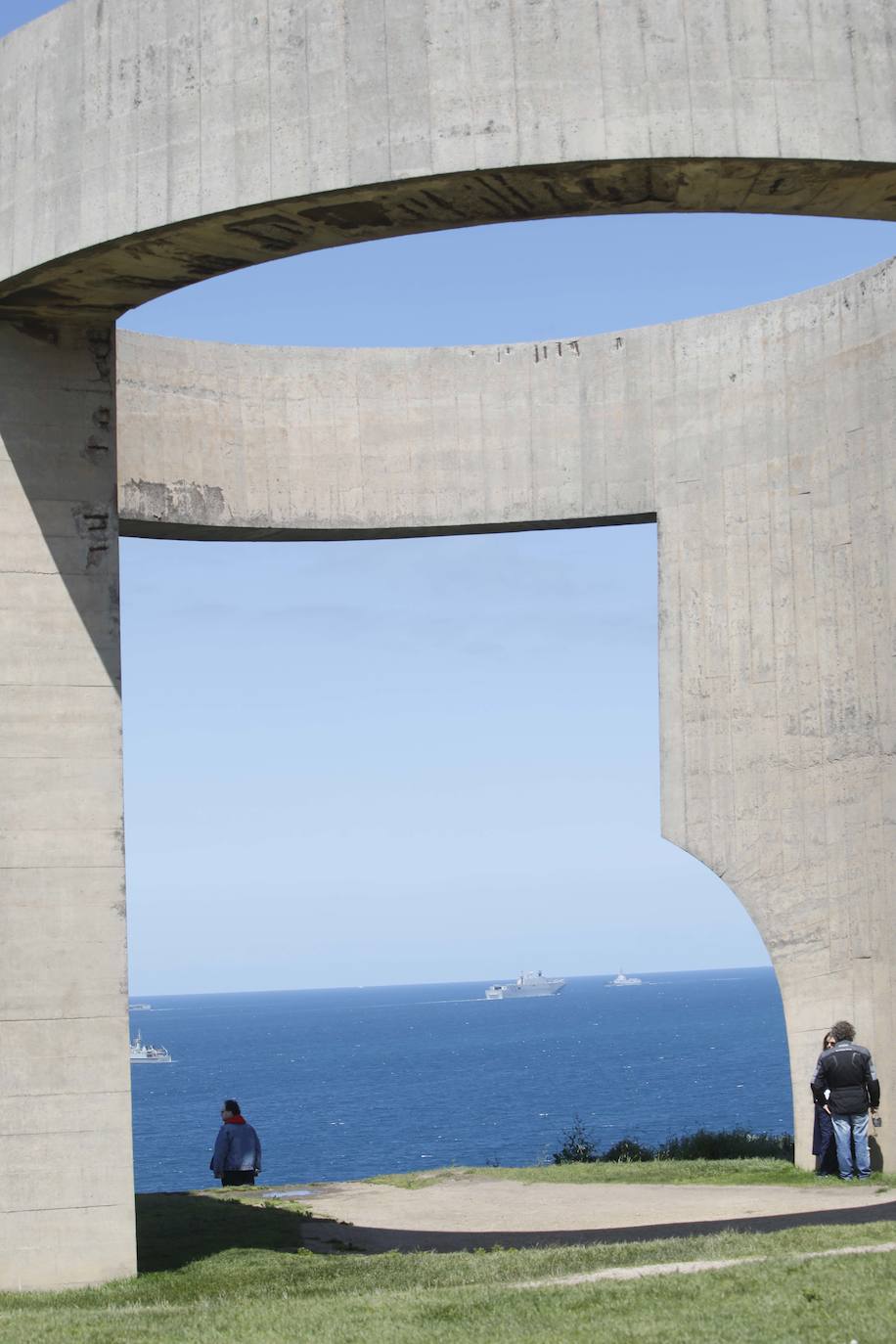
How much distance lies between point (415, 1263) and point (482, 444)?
8.40 m

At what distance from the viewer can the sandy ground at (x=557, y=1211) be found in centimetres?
1161

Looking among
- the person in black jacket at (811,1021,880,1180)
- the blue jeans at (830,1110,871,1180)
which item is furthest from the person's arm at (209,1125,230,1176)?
the blue jeans at (830,1110,871,1180)

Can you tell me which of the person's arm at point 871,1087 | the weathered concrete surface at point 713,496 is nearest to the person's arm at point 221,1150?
the weathered concrete surface at point 713,496

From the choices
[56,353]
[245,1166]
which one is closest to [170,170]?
[56,353]

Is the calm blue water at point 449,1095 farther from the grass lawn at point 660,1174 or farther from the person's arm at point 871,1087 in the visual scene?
the person's arm at point 871,1087

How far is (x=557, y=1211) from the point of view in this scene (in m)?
13.2

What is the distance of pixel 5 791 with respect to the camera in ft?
33.7

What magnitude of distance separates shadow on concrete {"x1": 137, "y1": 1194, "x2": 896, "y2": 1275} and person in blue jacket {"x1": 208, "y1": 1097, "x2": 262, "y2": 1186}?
117 inches

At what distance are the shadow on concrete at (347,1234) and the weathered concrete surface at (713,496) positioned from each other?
10.7 ft

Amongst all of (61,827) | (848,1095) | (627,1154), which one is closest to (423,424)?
(61,827)

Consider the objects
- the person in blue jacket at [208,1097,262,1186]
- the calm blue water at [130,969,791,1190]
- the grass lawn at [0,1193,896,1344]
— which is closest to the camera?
the grass lawn at [0,1193,896,1344]

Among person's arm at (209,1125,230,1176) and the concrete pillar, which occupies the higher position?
the concrete pillar

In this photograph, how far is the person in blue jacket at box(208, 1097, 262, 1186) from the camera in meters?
16.2

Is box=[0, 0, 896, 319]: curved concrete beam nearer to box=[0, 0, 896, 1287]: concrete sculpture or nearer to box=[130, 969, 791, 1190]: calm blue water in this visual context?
box=[0, 0, 896, 1287]: concrete sculpture
